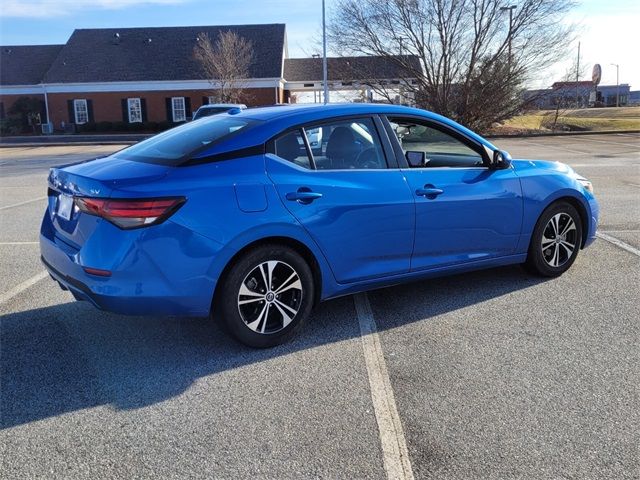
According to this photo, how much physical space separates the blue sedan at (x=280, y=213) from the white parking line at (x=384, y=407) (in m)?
0.39

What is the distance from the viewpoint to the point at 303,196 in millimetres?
4066

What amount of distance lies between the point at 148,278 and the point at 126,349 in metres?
0.75

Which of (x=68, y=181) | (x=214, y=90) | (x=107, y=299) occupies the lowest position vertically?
(x=107, y=299)

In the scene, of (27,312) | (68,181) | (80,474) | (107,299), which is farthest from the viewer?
(27,312)

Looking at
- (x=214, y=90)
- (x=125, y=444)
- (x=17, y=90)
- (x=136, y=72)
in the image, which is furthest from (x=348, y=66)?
(x=125, y=444)

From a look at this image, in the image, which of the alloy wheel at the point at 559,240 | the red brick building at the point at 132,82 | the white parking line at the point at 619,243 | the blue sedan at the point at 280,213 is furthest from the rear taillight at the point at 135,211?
the red brick building at the point at 132,82

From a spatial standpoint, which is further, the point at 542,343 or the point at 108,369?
the point at 542,343

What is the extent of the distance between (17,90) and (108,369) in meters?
48.2

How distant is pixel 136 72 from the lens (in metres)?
44.0

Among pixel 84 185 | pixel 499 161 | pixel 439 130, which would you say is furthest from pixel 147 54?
pixel 84 185

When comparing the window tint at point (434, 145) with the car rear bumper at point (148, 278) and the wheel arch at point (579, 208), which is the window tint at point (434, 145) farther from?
the car rear bumper at point (148, 278)

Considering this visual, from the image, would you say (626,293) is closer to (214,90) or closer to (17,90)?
(214,90)

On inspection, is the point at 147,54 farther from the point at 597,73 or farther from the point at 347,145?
the point at 347,145

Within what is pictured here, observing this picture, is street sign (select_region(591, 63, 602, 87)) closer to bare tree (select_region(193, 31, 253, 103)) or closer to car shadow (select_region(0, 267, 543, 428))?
bare tree (select_region(193, 31, 253, 103))
